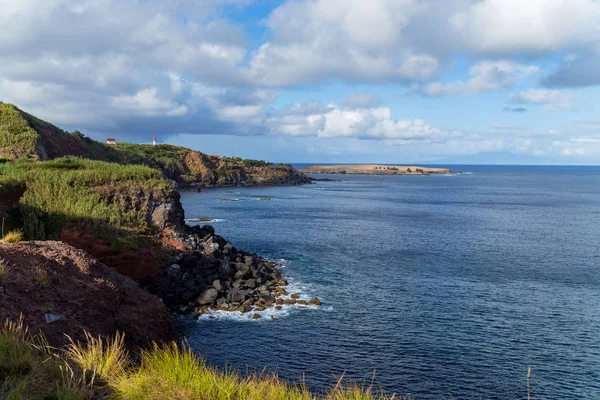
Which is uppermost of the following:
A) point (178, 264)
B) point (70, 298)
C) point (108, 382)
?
point (108, 382)

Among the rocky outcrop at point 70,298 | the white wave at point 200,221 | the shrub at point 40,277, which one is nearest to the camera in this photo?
the rocky outcrop at point 70,298

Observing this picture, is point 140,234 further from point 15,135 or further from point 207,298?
point 15,135

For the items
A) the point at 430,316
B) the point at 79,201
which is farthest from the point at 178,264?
the point at 430,316

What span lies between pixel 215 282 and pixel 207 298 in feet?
7.32

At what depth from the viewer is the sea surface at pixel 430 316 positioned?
69.4 ft

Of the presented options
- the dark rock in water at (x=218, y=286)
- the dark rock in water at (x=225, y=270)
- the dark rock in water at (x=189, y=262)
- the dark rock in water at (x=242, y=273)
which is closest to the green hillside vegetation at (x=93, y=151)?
the dark rock in water at (x=189, y=262)

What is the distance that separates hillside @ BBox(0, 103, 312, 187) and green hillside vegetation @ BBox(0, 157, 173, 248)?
92.8ft

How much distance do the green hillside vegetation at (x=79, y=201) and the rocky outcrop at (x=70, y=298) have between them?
10692 mm

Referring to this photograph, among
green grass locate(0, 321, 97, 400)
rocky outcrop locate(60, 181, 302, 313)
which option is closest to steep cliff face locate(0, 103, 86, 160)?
rocky outcrop locate(60, 181, 302, 313)

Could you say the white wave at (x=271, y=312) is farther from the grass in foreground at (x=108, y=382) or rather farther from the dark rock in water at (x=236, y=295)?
the grass in foreground at (x=108, y=382)

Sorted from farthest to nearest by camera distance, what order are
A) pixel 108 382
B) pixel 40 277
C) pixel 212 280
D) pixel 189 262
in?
pixel 189 262 → pixel 212 280 → pixel 40 277 → pixel 108 382

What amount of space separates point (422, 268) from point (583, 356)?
17.9 m

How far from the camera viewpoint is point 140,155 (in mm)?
126438

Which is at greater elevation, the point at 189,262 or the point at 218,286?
the point at 189,262
